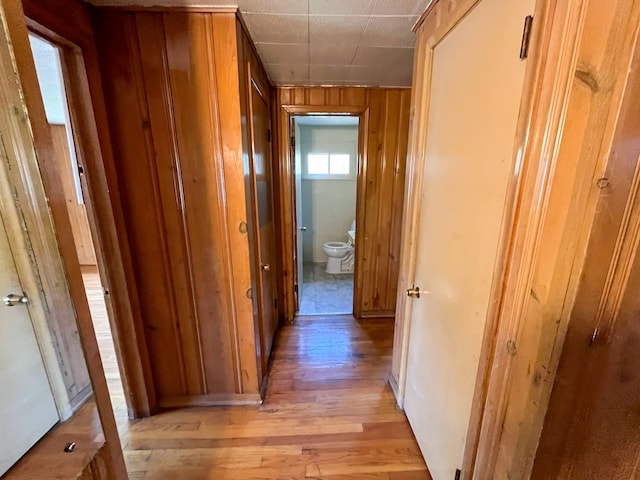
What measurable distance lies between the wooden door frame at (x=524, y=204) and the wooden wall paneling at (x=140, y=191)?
4.77 feet

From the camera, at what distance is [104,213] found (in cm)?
136

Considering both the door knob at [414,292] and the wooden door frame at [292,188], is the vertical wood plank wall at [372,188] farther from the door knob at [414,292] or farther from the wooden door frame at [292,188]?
the door knob at [414,292]

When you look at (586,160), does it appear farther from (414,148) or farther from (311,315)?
(311,315)

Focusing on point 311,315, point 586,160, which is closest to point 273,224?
point 311,315

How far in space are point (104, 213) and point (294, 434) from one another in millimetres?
1575

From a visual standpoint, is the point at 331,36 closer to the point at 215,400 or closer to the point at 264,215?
the point at 264,215

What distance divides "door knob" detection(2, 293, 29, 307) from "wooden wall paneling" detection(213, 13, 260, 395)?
933 millimetres

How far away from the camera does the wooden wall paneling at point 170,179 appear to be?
4.28 ft

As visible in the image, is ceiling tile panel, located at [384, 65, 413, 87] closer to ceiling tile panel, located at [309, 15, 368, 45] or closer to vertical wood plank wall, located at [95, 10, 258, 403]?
ceiling tile panel, located at [309, 15, 368, 45]

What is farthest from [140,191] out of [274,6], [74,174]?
[274,6]

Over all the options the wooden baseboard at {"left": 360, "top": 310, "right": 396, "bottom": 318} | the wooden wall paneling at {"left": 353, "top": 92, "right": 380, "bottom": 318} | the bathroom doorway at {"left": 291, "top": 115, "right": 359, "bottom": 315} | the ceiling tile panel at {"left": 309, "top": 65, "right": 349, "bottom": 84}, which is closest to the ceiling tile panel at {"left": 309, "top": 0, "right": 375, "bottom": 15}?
the ceiling tile panel at {"left": 309, "top": 65, "right": 349, "bottom": 84}

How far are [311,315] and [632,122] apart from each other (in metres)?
2.75

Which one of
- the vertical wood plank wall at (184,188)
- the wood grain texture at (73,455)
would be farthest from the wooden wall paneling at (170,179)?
the wood grain texture at (73,455)

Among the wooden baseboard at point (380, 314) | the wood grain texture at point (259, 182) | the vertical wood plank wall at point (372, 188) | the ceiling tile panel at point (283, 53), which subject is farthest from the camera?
the wooden baseboard at point (380, 314)
